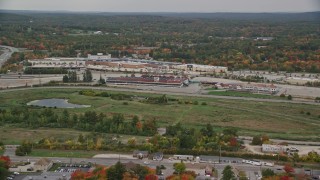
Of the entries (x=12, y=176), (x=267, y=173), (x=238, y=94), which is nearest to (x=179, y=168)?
(x=267, y=173)

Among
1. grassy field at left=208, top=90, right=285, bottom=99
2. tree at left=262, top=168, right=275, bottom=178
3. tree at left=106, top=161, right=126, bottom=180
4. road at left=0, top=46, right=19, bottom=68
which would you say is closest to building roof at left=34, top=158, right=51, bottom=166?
tree at left=106, top=161, right=126, bottom=180

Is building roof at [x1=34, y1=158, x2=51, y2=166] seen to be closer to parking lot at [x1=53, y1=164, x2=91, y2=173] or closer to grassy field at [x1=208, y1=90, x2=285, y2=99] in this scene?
parking lot at [x1=53, y1=164, x2=91, y2=173]

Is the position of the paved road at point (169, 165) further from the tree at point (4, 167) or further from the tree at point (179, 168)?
the tree at point (4, 167)

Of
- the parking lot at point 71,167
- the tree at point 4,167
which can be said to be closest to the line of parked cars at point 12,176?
the tree at point 4,167

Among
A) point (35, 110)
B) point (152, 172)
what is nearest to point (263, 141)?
point (152, 172)

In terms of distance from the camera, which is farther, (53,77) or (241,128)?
(53,77)

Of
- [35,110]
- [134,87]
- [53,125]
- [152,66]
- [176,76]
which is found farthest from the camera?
[152,66]

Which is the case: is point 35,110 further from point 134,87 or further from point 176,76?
point 176,76

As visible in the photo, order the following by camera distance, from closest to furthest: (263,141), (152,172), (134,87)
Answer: (152,172)
(263,141)
(134,87)
